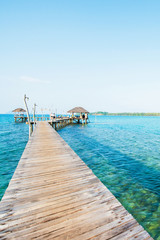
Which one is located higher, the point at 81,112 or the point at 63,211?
the point at 81,112

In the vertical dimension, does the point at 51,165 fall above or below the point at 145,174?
above

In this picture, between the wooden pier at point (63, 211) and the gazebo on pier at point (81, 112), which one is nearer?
the wooden pier at point (63, 211)

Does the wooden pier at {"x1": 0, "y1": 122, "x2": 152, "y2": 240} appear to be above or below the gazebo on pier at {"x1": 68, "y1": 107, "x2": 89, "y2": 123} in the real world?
below

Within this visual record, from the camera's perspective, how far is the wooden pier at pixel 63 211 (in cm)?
174

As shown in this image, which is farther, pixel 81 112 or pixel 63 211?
pixel 81 112

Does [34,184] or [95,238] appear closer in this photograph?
[95,238]

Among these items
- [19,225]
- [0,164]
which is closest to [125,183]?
[19,225]

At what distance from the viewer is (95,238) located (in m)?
1.66

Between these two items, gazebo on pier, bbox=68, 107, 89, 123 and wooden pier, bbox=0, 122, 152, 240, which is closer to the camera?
wooden pier, bbox=0, 122, 152, 240

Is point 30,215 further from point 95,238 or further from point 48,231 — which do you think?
point 95,238

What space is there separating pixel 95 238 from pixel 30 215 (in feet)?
3.76

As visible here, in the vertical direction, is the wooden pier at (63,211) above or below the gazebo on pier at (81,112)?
below

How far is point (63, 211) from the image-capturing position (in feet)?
7.08

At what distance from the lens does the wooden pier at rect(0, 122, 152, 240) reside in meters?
1.74
